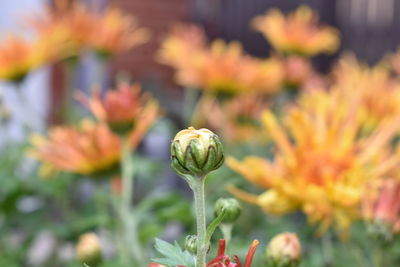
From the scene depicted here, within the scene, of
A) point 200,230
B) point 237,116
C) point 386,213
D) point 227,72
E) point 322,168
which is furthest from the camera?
point 237,116

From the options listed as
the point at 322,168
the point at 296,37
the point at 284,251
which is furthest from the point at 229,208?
the point at 296,37

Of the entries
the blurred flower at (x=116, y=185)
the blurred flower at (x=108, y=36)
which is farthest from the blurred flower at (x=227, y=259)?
the blurred flower at (x=108, y=36)

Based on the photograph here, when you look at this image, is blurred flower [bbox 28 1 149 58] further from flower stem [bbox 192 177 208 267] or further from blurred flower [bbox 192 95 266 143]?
flower stem [bbox 192 177 208 267]

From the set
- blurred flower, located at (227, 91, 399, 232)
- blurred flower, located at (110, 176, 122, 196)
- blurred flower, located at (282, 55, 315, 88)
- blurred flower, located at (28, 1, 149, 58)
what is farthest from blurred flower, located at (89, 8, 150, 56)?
blurred flower, located at (227, 91, 399, 232)

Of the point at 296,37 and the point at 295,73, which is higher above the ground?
the point at 296,37

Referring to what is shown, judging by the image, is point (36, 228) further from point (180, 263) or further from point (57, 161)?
point (180, 263)

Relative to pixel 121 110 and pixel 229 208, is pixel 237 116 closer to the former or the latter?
pixel 121 110
